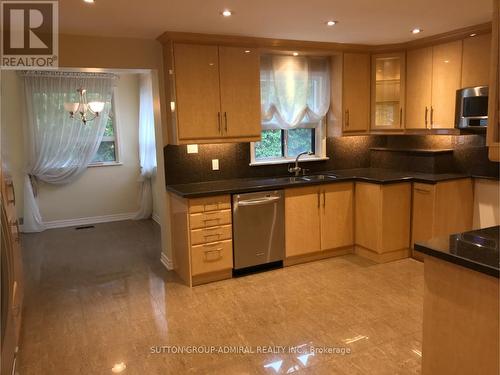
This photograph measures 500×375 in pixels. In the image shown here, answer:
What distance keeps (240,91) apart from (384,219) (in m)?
2.00

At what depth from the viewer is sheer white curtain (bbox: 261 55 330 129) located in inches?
172

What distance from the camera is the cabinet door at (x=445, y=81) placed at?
403cm

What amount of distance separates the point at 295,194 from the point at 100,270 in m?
2.25

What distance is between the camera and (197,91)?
3.77m

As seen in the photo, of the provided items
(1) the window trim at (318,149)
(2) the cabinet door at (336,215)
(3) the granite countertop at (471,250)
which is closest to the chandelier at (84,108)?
(1) the window trim at (318,149)

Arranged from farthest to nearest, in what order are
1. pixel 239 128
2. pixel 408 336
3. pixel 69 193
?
pixel 69 193, pixel 239 128, pixel 408 336

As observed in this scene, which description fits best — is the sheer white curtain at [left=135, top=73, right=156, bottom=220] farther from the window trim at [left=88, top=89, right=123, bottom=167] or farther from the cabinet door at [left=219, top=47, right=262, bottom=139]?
the cabinet door at [left=219, top=47, right=262, bottom=139]

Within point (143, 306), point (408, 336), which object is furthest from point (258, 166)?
point (408, 336)

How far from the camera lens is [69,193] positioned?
249 inches

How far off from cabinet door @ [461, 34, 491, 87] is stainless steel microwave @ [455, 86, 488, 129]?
0.14 metres

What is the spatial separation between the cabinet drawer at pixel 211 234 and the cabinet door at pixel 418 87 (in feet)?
7.96

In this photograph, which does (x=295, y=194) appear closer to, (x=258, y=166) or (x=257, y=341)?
(x=258, y=166)

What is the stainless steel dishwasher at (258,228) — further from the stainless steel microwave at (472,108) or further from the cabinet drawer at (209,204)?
the stainless steel microwave at (472,108)

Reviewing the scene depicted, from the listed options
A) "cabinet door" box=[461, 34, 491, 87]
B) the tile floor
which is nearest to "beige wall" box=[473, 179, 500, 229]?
the tile floor
